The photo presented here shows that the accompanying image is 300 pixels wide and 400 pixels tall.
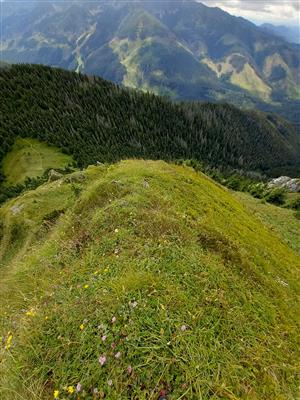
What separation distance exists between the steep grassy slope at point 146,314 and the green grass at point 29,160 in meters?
73.3

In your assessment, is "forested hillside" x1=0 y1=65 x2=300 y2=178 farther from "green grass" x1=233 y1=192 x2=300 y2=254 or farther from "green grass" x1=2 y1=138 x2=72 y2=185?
"green grass" x1=233 y1=192 x2=300 y2=254

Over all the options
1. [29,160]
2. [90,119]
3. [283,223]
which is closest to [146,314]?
[283,223]

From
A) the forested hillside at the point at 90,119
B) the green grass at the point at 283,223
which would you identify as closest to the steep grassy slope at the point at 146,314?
the green grass at the point at 283,223

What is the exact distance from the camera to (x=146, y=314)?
6039 millimetres

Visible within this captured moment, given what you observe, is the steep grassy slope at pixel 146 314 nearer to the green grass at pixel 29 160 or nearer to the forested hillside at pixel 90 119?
the green grass at pixel 29 160

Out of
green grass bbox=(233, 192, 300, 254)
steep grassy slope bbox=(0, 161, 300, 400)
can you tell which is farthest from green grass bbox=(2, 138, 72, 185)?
steep grassy slope bbox=(0, 161, 300, 400)

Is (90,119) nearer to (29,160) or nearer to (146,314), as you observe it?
(29,160)

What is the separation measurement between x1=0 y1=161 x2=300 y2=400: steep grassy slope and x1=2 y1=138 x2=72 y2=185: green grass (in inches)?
2885

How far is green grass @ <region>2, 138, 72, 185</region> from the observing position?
3234 inches

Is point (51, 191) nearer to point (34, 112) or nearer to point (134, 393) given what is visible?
point (134, 393)

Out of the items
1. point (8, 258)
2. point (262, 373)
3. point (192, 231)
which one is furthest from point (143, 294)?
point (8, 258)

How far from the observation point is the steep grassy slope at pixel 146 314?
5.24 m

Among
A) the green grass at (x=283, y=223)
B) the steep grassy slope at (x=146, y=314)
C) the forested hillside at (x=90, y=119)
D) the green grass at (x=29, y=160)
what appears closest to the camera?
the steep grassy slope at (x=146, y=314)

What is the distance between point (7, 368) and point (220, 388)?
13.4 feet
